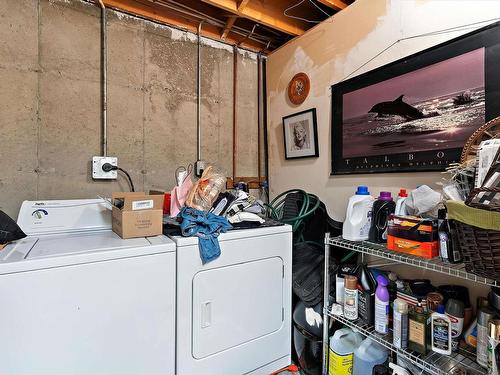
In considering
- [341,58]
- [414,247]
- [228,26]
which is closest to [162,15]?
[228,26]

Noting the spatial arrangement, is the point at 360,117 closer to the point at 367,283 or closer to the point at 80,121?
the point at 367,283

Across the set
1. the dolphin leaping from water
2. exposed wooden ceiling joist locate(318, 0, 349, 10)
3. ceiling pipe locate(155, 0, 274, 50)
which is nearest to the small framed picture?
the dolphin leaping from water

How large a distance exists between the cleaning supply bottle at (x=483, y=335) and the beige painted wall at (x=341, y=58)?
0.64 m

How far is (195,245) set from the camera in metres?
1.33

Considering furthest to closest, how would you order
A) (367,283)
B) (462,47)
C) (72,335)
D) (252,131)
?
(252,131) → (367,283) → (462,47) → (72,335)

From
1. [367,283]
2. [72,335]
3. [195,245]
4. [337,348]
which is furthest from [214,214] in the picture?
[337,348]

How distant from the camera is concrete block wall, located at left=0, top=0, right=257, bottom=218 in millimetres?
1688

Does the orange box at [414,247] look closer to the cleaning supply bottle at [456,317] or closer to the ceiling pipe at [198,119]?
the cleaning supply bottle at [456,317]

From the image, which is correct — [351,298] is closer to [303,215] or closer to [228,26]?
[303,215]

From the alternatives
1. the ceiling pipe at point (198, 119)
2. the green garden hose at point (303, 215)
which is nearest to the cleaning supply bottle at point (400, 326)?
the green garden hose at point (303, 215)

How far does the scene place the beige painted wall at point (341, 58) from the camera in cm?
141

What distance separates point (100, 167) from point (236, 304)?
137 cm

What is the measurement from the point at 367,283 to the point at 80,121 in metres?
2.15

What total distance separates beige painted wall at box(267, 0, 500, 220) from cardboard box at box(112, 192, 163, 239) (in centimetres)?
127
